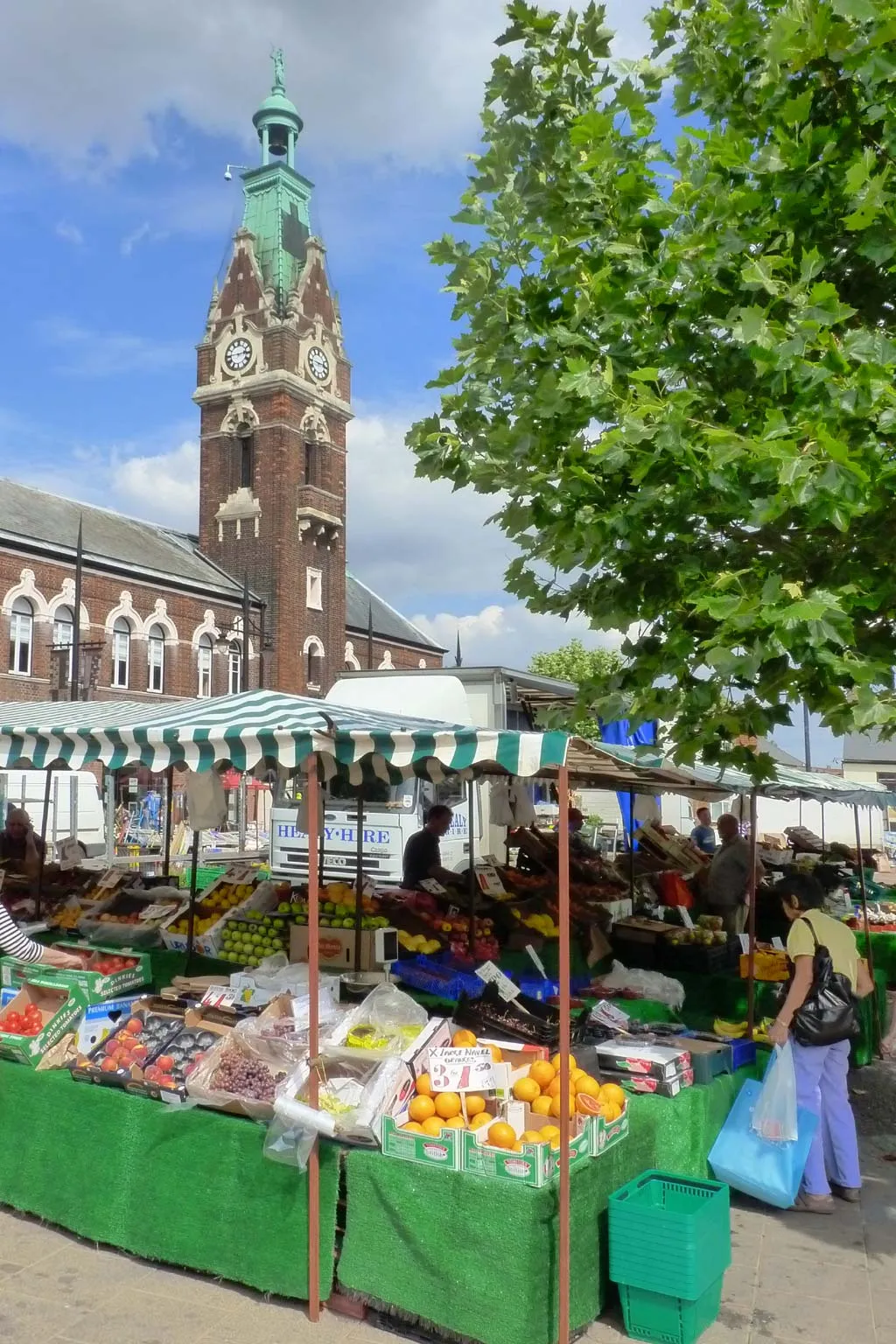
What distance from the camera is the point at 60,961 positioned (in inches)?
234

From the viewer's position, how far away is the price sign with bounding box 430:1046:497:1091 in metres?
4.27

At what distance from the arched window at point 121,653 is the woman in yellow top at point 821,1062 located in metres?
34.1

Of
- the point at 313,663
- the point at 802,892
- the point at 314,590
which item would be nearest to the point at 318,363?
the point at 314,590

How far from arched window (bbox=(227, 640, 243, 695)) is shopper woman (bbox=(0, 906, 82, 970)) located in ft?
117

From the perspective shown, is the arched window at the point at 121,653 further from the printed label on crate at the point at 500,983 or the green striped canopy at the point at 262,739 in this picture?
the printed label on crate at the point at 500,983

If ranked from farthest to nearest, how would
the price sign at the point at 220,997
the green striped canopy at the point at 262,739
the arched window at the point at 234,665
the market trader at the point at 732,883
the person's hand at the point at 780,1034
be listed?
the arched window at the point at 234,665 → the market trader at the point at 732,883 → the price sign at the point at 220,997 → the person's hand at the point at 780,1034 → the green striped canopy at the point at 262,739

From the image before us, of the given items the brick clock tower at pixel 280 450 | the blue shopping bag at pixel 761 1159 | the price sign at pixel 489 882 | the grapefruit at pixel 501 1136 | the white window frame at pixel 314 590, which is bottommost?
the blue shopping bag at pixel 761 1159

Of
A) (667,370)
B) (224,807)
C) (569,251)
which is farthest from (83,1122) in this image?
(569,251)

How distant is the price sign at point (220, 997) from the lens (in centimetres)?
538

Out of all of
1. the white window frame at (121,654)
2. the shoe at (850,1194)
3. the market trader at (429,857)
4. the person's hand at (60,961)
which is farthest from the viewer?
the white window frame at (121,654)

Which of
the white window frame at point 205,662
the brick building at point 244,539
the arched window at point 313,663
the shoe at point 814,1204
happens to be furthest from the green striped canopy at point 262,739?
the arched window at point 313,663

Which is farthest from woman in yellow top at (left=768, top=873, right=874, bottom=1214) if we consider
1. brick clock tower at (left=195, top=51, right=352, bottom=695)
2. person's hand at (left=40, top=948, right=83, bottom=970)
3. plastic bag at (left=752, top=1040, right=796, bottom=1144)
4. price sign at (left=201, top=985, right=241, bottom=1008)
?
brick clock tower at (left=195, top=51, right=352, bottom=695)

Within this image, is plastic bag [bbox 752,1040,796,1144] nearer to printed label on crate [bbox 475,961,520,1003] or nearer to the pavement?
the pavement

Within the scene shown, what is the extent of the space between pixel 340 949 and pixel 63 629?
101ft
